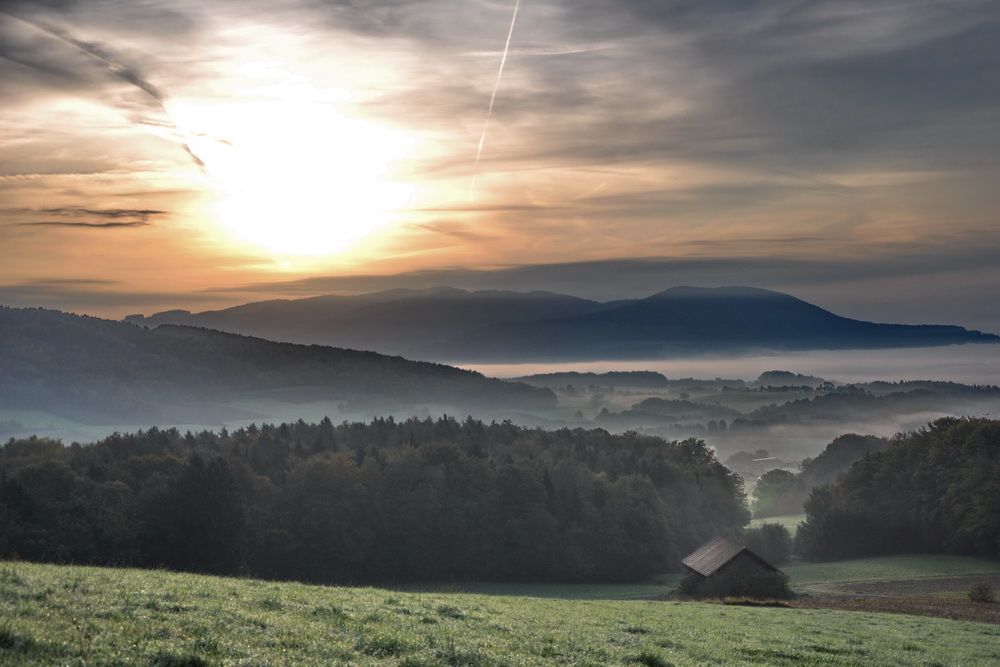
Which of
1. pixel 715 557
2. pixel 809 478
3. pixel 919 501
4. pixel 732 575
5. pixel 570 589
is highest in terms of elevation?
pixel 715 557

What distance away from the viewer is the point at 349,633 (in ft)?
54.1

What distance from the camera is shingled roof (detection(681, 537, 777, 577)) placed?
2525 inches

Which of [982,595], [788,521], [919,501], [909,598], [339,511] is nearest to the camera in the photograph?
[982,595]

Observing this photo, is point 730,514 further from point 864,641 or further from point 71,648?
point 71,648

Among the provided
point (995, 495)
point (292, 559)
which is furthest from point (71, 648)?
point (995, 495)

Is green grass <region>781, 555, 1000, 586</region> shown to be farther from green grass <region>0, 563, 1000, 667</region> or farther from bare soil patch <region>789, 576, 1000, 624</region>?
green grass <region>0, 563, 1000, 667</region>

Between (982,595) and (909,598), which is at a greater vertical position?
(982,595)

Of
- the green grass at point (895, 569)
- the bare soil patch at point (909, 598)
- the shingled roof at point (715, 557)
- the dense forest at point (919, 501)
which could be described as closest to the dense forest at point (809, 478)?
the dense forest at point (919, 501)

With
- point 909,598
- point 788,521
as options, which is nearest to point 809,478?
point 788,521

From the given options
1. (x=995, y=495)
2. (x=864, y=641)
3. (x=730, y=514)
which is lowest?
(x=730, y=514)

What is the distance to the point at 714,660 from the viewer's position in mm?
19703

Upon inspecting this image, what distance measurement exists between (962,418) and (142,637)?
117595 millimetres

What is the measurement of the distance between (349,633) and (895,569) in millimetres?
79708

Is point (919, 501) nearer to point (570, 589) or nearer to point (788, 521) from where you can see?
point (788, 521)
